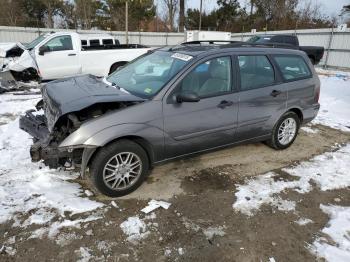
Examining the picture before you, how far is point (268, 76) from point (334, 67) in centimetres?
1577

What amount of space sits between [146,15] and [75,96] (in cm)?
2982

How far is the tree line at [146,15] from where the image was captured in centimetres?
3019

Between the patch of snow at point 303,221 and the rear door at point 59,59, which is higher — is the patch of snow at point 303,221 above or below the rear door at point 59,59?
below

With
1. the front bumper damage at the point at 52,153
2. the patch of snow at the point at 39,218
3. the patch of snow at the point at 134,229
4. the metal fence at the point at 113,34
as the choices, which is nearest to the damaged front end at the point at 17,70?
the front bumper damage at the point at 52,153

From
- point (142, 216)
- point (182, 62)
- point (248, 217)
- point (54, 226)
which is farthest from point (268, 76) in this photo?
point (54, 226)

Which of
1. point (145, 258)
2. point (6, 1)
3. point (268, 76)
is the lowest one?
point (145, 258)

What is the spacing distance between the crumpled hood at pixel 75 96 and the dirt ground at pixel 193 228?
1.02m

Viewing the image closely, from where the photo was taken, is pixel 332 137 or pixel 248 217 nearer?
pixel 248 217

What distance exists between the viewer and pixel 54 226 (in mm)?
3078

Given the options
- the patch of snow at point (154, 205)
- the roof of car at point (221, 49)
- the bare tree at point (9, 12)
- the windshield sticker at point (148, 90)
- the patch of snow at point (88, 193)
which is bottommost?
the patch of snow at point (154, 205)

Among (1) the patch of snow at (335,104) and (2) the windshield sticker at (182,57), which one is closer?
Result: (2) the windshield sticker at (182,57)

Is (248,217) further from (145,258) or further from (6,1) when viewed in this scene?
(6,1)

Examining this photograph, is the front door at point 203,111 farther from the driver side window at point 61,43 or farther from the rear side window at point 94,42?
the rear side window at point 94,42

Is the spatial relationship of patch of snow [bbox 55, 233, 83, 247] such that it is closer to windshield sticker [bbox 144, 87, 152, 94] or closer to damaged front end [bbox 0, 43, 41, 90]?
windshield sticker [bbox 144, 87, 152, 94]
